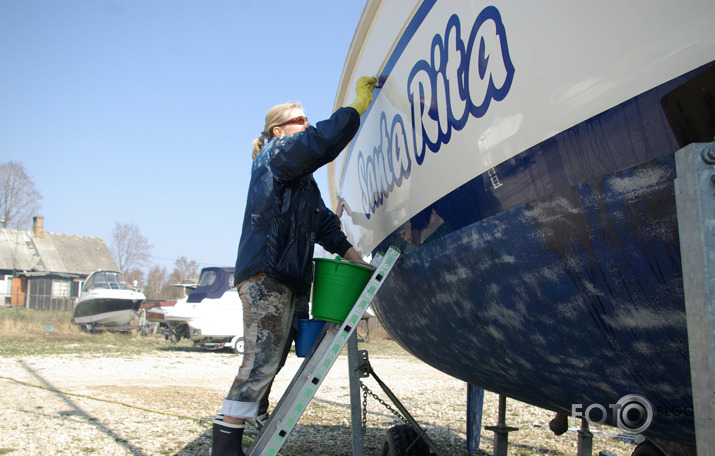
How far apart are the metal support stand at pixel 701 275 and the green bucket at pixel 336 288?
4.12ft

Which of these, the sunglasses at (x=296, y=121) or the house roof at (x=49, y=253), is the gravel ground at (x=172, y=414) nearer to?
the sunglasses at (x=296, y=121)

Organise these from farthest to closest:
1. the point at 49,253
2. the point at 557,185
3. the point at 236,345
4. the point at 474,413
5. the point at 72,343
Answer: the point at 49,253 < the point at 72,343 < the point at 236,345 < the point at 474,413 < the point at 557,185

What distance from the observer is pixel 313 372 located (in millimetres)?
1766

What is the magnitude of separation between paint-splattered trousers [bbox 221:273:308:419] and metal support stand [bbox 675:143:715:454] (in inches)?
54.8

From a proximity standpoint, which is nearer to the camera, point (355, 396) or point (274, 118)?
point (274, 118)

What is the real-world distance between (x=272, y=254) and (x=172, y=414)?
3128 mm

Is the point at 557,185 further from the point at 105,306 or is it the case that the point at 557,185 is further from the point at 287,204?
the point at 105,306

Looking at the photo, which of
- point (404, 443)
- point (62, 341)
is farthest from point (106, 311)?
point (404, 443)

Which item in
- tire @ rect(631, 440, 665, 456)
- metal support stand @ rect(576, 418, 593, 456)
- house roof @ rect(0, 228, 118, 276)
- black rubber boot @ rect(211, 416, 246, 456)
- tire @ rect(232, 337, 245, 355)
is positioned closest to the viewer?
black rubber boot @ rect(211, 416, 246, 456)

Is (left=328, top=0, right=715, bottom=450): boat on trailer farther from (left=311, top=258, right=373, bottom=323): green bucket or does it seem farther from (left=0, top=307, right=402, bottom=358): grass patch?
(left=0, top=307, right=402, bottom=358): grass patch

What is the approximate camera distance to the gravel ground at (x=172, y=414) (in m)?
3.52

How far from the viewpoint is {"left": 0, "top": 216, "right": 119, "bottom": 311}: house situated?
113ft

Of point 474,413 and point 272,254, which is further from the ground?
point 272,254

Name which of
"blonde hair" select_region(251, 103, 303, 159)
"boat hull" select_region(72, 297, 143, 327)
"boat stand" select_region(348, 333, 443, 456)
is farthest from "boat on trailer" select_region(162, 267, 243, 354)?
"blonde hair" select_region(251, 103, 303, 159)
